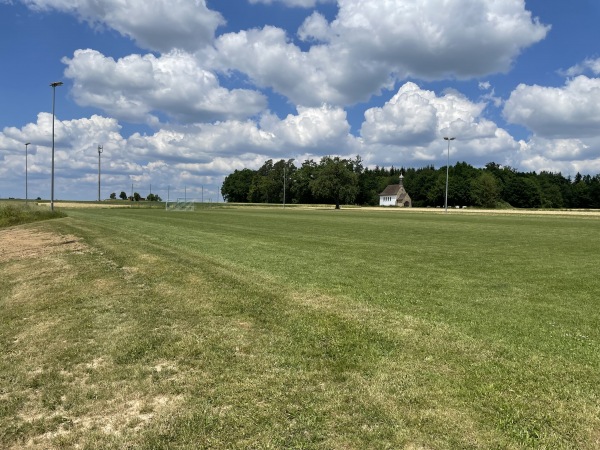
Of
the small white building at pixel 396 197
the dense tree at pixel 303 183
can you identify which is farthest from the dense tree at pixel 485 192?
the dense tree at pixel 303 183

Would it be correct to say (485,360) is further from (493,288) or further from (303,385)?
(493,288)

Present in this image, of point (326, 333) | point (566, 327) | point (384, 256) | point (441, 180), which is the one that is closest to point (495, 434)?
point (326, 333)

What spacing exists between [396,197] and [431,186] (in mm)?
16172

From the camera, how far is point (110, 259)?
14539mm

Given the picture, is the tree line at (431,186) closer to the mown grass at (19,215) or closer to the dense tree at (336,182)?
the dense tree at (336,182)

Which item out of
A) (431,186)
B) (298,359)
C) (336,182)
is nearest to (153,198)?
(336,182)

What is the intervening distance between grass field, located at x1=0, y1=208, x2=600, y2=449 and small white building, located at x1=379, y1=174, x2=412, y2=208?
15325cm

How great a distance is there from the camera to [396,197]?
163 m

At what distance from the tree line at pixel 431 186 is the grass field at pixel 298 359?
108832 millimetres

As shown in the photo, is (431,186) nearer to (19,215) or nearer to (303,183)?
(303,183)

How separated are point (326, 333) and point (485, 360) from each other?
242cm

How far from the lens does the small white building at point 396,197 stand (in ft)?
534

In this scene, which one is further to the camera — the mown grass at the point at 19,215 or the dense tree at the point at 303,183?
the dense tree at the point at 303,183

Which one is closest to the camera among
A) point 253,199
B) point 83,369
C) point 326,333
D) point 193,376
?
point 193,376
